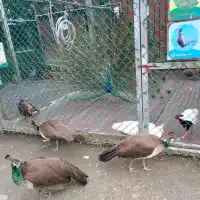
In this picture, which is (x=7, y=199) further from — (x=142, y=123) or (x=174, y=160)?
(x=174, y=160)

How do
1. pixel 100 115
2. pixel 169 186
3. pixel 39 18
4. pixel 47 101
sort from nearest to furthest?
pixel 169 186
pixel 100 115
pixel 47 101
pixel 39 18

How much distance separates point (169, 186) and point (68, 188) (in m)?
1.10

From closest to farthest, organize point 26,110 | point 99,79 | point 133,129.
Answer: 1. point 133,129
2. point 26,110
3. point 99,79

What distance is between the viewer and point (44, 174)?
2180mm

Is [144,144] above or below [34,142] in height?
above

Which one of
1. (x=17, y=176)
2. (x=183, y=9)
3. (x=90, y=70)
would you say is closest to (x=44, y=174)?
(x=17, y=176)

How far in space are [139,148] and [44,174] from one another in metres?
1.05

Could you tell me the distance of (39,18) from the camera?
22.8 ft

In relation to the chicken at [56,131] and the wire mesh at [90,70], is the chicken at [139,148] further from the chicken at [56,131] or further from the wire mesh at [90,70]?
the wire mesh at [90,70]

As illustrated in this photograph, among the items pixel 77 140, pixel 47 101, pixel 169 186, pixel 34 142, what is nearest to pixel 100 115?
pixel 77 140

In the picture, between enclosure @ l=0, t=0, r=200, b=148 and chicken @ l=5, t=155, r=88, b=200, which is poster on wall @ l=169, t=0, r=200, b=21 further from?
chicken @ l=5, t=155, r=88, b=200

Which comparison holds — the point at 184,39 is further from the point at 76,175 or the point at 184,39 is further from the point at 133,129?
the point at 76,175

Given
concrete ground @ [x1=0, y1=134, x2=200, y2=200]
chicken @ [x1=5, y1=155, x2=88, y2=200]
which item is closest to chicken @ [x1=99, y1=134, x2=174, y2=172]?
concrete ground @ [x1=0, y1=134, x2=200, y2=200]

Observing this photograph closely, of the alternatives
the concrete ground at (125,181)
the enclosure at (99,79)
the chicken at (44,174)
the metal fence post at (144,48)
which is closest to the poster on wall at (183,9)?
the metal fence post at (144,48)
